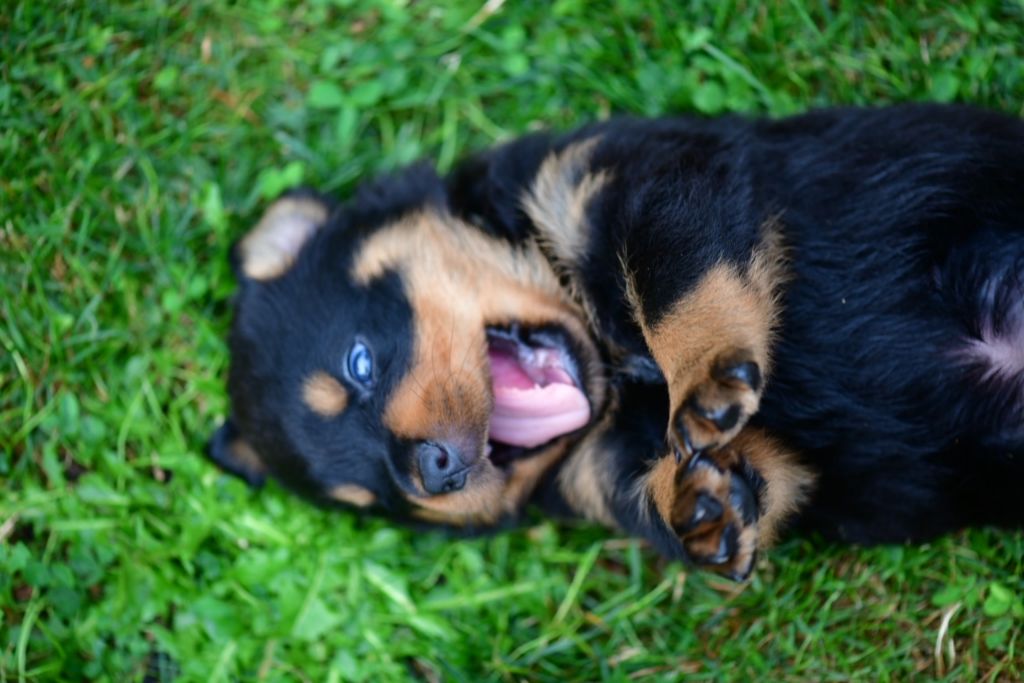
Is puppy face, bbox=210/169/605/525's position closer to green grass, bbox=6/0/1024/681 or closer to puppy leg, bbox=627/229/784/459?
puppy leg, bbox=627/229/784/459

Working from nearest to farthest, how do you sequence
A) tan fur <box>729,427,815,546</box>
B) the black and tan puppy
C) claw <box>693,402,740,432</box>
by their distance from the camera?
claw <box>693,402,740,432</box> → the black and tan puppy → tan fur <box>729,427,815,546</box>

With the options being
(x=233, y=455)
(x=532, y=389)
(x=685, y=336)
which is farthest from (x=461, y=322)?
(x=233, y=455)

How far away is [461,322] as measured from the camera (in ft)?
8.42

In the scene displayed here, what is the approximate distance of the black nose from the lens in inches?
95.0

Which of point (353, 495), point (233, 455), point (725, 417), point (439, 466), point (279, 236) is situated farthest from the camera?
point (233, 455)

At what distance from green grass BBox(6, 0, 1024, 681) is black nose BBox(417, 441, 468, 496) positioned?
0.95m

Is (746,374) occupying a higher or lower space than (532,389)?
higher

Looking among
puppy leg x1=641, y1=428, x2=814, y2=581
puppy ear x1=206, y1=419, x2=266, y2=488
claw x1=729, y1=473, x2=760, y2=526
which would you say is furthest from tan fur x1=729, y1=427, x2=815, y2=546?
puppy ear x1=206, y1=419, x2=266, y2=488

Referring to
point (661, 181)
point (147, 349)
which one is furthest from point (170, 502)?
point (661, 181)

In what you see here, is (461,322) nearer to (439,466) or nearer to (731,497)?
(439,466)

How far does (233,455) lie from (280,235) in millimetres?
737

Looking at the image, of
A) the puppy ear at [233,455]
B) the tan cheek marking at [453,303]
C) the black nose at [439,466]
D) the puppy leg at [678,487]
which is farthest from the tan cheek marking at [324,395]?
the puppy leg at [678,487]

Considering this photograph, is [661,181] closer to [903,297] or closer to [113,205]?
[903,297]

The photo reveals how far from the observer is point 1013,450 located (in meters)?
2.40
